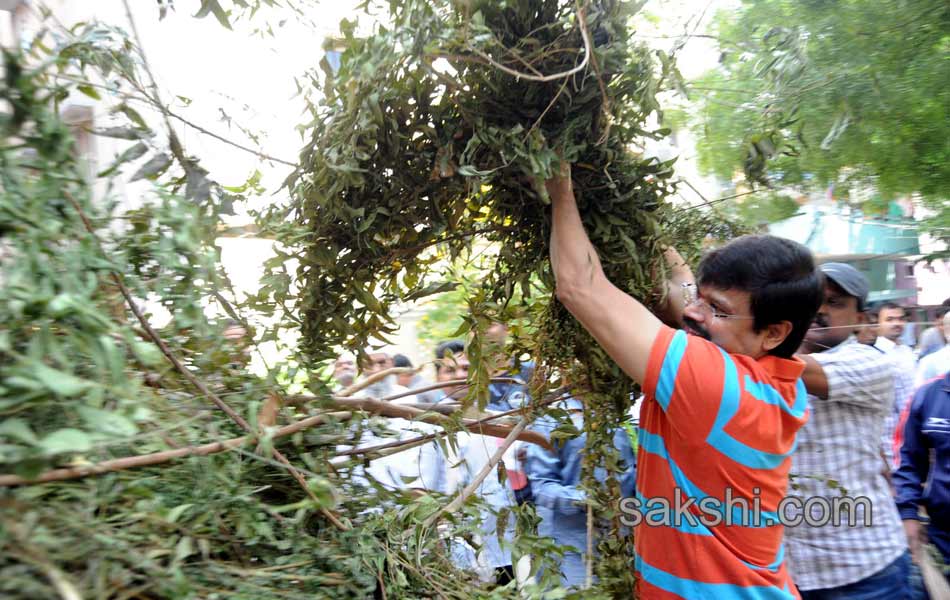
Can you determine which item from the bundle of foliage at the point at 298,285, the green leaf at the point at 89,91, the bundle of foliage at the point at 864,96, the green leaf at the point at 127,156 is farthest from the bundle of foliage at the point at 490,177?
the bundle of foliage at the point at 864,96

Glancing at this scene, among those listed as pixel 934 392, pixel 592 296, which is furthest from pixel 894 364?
pixel 592 296

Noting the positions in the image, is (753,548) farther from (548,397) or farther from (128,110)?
(128,110)

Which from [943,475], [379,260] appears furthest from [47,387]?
[943,475]

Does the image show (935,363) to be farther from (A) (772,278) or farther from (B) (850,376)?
(A) (772,278)

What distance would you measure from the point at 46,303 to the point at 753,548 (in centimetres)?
153

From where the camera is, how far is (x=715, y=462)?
5.38 ft

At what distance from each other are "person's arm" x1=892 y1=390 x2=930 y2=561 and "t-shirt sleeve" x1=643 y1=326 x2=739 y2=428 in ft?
7.88

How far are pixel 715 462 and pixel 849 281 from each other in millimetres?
1613

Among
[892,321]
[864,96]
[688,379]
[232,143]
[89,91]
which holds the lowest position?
[688,379]

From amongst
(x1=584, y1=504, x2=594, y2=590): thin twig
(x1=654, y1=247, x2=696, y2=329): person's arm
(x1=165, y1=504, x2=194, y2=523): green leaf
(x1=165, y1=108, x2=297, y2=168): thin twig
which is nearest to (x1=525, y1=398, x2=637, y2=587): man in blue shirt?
(x1=584, y1=504, x2=594, y2=590): thin twig

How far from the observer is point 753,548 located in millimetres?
1737

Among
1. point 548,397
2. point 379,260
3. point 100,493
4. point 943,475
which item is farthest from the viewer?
point 943,475

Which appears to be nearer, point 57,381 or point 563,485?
point 57,381

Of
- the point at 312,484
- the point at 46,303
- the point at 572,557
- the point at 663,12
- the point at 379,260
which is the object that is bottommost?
the point at 572,557
